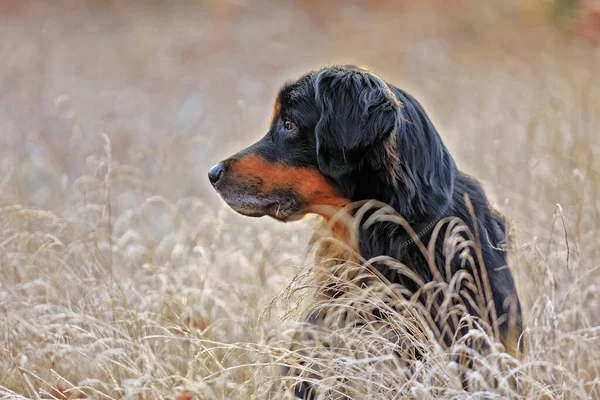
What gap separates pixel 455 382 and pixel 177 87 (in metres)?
7.83

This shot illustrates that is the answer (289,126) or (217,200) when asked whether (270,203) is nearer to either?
(289,126)

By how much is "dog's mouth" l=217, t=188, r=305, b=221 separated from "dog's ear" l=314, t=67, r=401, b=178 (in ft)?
0.58

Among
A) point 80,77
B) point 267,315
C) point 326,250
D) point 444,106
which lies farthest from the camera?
point 80,77

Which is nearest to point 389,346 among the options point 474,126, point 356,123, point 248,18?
point 356,123

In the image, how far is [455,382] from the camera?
2.04 metres

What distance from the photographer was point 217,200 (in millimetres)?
5578

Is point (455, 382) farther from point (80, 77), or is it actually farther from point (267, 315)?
point (80, 77)

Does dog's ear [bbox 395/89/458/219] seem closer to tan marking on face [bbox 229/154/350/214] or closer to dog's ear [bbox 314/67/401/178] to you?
dog's ear [bbox 314/67/401/178]

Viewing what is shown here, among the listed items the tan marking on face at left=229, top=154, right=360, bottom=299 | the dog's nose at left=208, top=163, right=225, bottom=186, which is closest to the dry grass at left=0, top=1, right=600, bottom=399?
the tan marking on face at left=229, top=154, right=360, bottom=299

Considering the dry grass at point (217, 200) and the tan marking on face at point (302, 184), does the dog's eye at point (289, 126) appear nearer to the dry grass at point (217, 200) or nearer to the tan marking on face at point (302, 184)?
the tan marking on face at point (302, 184)

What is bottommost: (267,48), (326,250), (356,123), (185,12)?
(326,250)

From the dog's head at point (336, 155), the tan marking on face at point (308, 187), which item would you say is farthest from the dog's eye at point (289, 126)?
the tan marking on face at point (308, 187)

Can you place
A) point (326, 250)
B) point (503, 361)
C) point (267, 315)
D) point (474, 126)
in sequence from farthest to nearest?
point (474, 126) → point (326, 250) → point (267, 315) → point (503, 361)

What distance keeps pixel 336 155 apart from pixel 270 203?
12.4 inches
